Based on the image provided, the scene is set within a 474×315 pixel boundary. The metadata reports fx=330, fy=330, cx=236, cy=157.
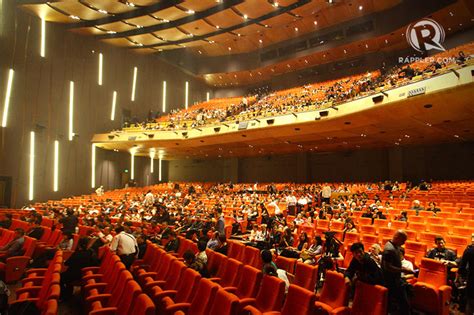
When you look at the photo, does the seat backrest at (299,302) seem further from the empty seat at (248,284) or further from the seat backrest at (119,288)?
the seat backrest at (119,288)

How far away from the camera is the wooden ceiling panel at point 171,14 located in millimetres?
15755

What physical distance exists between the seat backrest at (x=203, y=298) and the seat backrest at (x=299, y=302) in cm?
70

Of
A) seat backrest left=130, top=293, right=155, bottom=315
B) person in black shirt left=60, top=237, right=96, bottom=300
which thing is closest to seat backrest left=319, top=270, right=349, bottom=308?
seat backrest left=130, top=293, right=155, bottom=315

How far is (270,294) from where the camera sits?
337 centimetres

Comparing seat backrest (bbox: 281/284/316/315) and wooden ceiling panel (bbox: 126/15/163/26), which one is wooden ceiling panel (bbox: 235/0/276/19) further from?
seat backrest (bbox: 281/284/316/315)

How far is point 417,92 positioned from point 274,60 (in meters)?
13.3

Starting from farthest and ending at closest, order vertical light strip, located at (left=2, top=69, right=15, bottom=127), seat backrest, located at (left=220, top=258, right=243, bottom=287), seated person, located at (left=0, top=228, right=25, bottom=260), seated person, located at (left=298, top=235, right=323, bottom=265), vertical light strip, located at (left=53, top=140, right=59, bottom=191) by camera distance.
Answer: vertical light strip, located at (left=53, top=140, right=59, bottom=191) → vertical light strip, located at (left=2, top=69, right=15, bottom=127) → seated person, located at (left=0, top=228, right=25, bottom=260) → seated person, located at (left=298, top=235, right=323, bottom=265) → seat backrest, located at (left=220, top=258, right=243, bottom=287)

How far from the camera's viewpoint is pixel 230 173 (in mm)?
23469

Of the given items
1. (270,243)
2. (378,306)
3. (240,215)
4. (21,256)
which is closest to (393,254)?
(378,306)

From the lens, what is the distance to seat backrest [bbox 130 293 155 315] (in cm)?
267

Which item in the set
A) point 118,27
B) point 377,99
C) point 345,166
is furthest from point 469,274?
point 118,27

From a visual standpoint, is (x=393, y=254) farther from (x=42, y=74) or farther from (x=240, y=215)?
(x=42, y=74)

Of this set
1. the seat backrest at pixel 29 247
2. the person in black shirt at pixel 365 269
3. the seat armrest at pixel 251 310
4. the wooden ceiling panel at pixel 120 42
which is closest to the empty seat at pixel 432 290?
the person in black shirt at pixel 365 269

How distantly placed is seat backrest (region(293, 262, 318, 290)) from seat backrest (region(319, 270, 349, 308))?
21 centimetres
